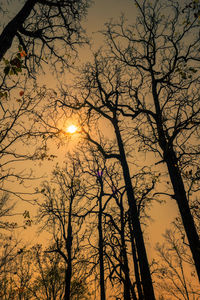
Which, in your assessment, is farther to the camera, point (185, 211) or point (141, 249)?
point (141, 249)

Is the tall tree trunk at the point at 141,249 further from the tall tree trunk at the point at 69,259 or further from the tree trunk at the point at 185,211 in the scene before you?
the tall tree trunk at the point at 69,259

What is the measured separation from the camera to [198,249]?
5.41m

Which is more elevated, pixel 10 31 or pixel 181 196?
pixel 10 31

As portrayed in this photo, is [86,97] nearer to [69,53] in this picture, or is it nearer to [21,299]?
[69,53]

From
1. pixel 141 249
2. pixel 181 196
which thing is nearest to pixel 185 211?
pixel 181 196

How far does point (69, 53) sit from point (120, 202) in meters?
9.04

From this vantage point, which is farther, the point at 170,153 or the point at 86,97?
the point at 86,97

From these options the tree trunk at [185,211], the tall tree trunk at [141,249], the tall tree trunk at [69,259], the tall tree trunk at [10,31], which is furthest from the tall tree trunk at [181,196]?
the tall tree trunk at [69,259]

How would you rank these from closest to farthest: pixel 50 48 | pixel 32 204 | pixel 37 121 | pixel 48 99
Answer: pixel 32 204
pixel 50 48
pixel 37 121
pixel 48 99

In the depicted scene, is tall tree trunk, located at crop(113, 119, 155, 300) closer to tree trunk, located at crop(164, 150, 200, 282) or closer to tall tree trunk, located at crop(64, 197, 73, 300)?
tree trunk, located at crop(164, 150, 200, 282)

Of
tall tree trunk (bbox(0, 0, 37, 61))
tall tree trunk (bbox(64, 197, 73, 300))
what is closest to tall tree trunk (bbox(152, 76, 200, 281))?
tall tree trunk (bbox(0, 0, 37, 61))

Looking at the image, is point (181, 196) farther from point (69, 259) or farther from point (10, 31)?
point (69, 259)

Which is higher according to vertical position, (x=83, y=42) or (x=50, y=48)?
(x=83, y=42)

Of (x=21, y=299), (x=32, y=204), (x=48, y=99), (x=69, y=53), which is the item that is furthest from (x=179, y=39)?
(x=21, y=299)
